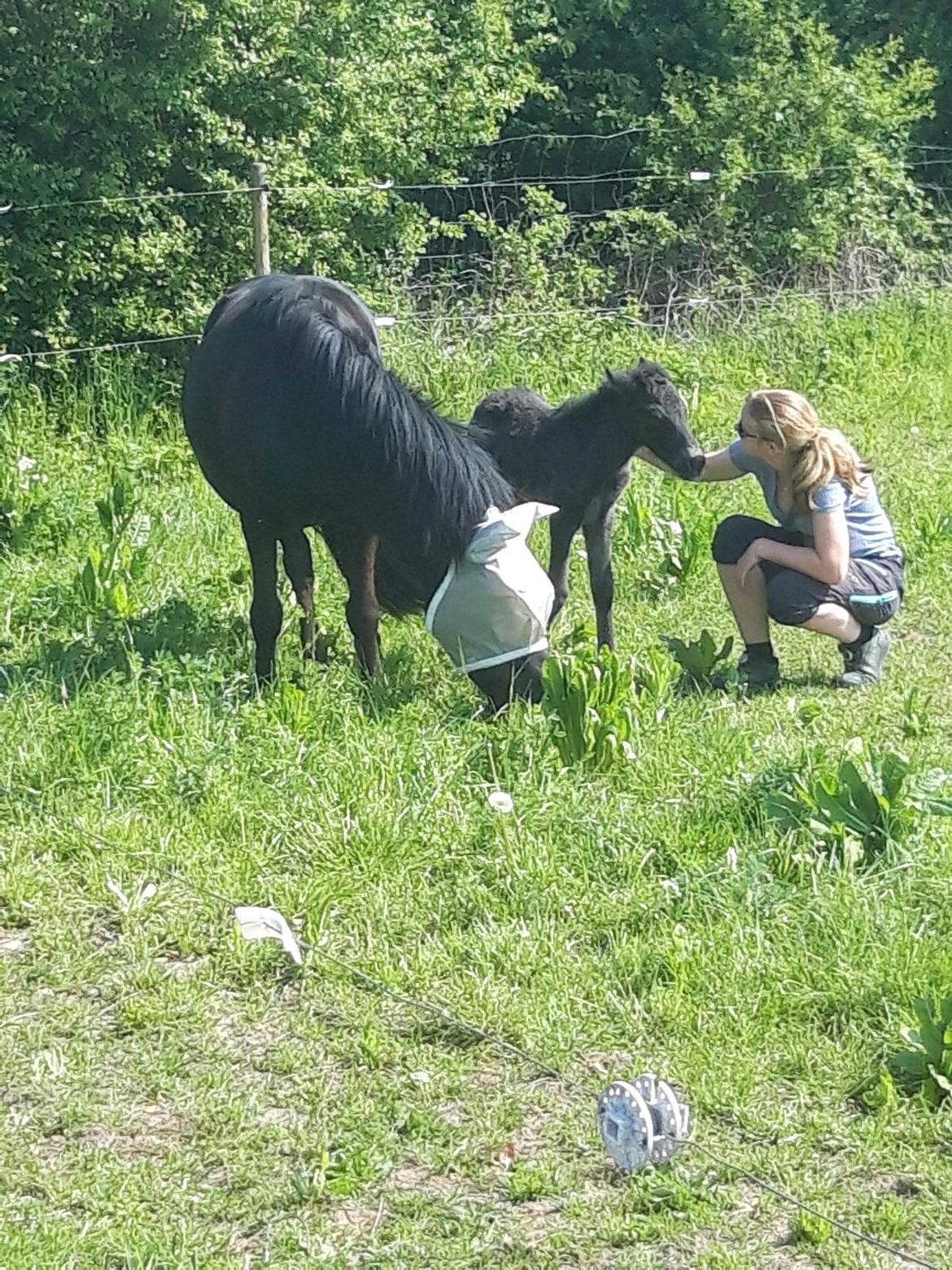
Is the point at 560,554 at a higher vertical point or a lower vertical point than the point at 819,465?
lower

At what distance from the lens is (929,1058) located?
3174 mm

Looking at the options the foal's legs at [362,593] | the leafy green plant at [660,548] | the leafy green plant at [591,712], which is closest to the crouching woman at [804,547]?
the leafy green plant at [660,548]

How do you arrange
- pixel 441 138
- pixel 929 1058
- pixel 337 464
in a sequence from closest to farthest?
pixel 929 1058
pixel 337 464
pixel 441 138

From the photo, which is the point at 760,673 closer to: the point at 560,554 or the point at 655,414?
the point at 560,554

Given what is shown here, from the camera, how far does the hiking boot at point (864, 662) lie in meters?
5.60

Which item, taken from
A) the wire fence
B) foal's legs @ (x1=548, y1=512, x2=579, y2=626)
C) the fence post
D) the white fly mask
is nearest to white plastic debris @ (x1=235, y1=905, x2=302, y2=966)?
the white fly mask

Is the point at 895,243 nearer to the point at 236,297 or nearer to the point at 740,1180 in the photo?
the point at 236,297

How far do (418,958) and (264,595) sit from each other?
80.2 inches

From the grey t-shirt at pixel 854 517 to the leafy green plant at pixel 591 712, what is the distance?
1.37 m

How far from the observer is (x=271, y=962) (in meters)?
3.78

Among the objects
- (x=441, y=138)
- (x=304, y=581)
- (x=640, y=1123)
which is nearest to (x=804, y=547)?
(x=304, y=581)

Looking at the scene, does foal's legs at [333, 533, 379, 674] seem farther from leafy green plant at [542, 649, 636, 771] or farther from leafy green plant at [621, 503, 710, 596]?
leafy green plant at [621, 503, 710, 596]

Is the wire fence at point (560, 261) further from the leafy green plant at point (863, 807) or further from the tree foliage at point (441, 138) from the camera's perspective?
the leafy green plant at point (863, 807)

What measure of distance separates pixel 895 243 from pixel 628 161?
2.08 meters
